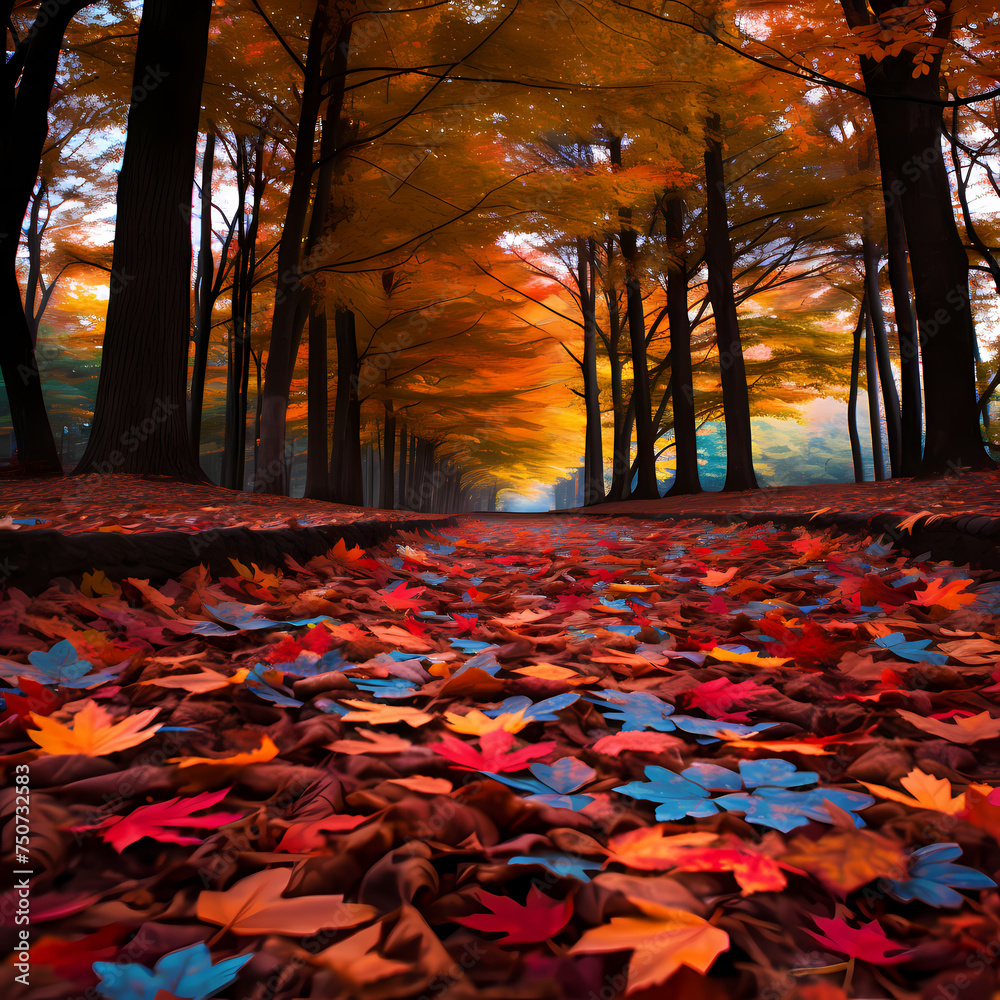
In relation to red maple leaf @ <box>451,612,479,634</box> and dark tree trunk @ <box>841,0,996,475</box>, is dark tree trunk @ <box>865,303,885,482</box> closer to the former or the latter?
dark tree trunk @ <box>841,0,996,475</box>

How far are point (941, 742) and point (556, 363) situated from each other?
2055 cm

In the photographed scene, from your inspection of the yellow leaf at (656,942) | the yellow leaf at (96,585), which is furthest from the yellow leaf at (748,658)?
the yellow leaf at (96,585)

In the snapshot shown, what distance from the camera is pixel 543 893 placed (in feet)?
2.38

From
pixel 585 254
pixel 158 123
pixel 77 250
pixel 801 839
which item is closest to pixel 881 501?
pixel 801 839

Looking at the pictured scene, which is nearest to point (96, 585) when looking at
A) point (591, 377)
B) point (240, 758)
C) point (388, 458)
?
point (240, 758)

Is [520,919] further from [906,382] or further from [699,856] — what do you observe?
[906,382]

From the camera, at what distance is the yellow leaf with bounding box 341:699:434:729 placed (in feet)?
3.72

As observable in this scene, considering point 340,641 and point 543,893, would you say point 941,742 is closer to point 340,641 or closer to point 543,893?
point 543,893

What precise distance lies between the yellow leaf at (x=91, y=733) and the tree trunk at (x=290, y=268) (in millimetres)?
7561

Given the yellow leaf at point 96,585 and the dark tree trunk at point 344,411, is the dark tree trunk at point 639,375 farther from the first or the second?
the yellow leaf at point 96,585

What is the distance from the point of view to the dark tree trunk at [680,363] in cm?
1277

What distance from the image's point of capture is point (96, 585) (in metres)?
1.83

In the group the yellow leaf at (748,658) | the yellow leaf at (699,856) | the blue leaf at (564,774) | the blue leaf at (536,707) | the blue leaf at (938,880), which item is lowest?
the blue leaf at (938,880)

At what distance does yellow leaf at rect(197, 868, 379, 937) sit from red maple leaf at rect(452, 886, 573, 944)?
11 centimetres
